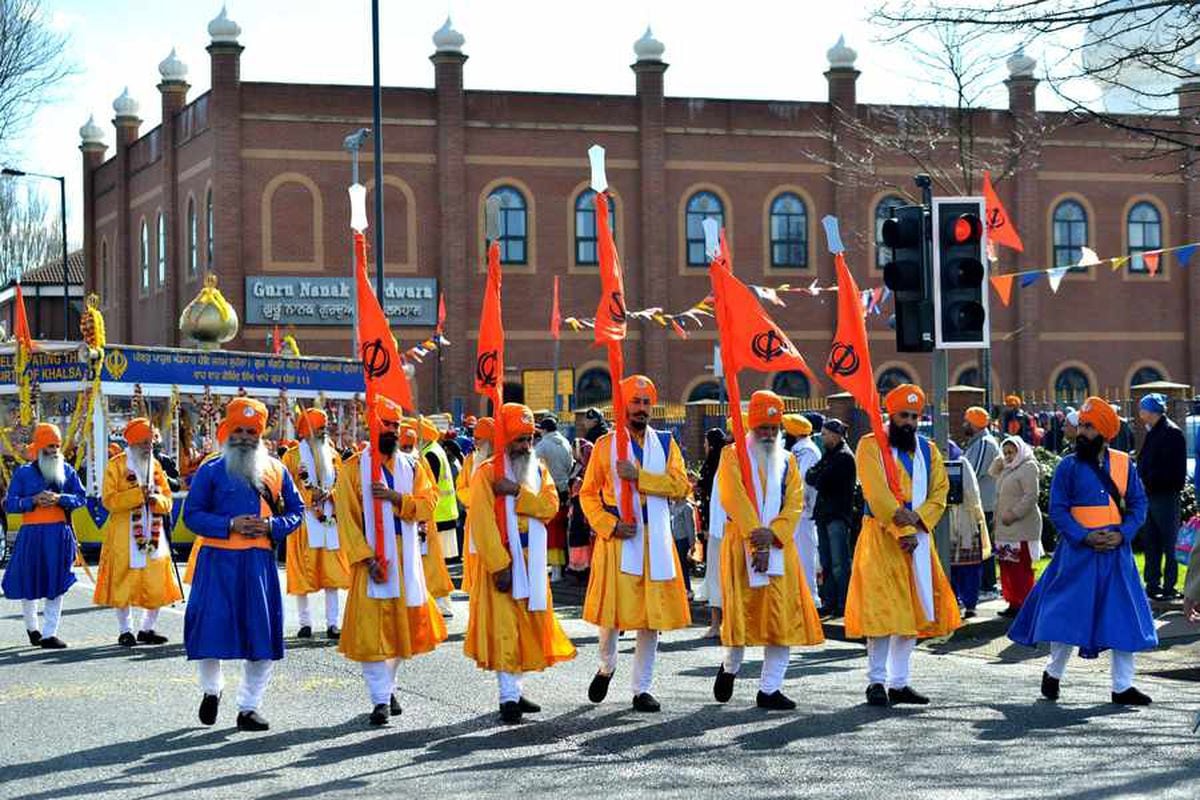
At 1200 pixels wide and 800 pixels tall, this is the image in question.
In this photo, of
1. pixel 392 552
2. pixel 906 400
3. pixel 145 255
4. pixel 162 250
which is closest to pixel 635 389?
pixel 906 400

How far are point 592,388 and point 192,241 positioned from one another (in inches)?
421

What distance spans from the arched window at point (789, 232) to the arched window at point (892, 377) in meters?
3.45

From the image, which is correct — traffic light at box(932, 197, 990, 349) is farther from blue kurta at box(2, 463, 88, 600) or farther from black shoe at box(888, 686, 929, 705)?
blue kurta at box(2, 463, 88, 600)

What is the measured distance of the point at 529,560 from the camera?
11.0 metres

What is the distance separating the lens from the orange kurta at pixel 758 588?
36.5 feet

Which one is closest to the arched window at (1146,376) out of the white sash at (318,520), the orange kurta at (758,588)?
the white sash at (318,520)

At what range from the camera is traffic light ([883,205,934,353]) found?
1510 cm

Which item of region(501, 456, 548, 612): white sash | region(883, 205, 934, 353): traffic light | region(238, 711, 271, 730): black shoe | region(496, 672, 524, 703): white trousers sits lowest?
region(238, 711, 271, 730): black shoe

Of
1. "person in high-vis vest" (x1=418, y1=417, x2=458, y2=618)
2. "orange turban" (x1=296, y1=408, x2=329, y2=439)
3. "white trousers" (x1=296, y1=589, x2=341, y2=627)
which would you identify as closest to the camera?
"white trousers" (x1=296, y1=589, x2=341, y2=627)

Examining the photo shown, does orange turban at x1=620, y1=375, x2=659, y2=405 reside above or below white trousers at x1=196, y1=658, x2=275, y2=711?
above

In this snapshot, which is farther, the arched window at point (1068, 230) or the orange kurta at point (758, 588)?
the arched window at point (1068, 230)

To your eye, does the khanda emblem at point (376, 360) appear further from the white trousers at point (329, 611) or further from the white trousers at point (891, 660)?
the white trousers at point (329, 611)

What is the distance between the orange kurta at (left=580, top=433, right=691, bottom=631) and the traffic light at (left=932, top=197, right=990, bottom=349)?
4.12 m

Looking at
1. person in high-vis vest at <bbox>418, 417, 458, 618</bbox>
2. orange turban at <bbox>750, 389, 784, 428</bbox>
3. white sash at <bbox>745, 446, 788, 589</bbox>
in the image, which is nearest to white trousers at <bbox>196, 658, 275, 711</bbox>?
white sash at <bbox>745, 446, 788, 589</bbox>
